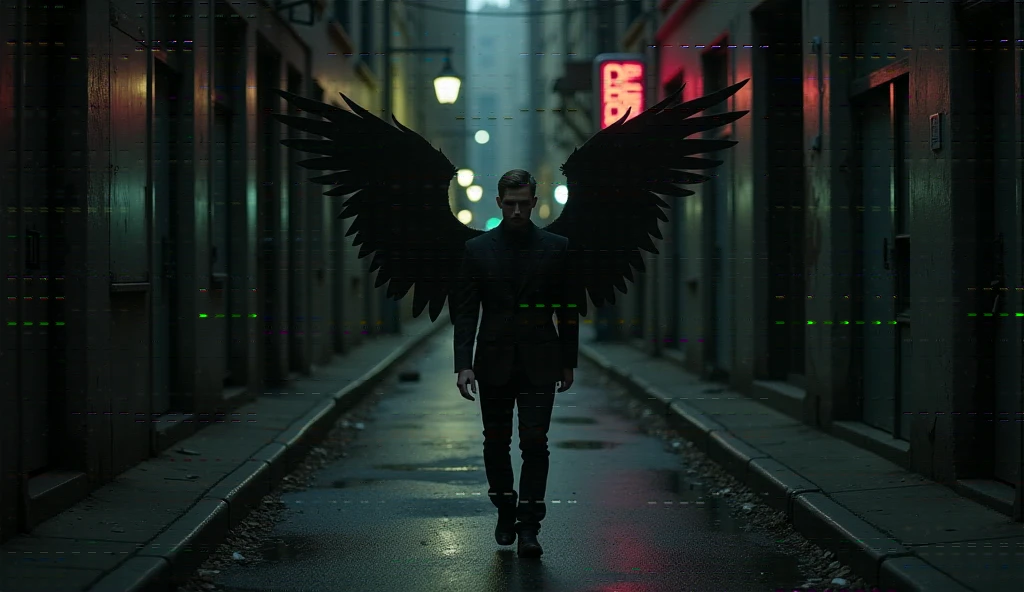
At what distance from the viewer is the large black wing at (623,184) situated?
6.16 metres


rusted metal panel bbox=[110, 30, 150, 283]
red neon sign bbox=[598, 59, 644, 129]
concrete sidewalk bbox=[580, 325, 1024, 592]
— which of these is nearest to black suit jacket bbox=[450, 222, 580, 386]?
concrete sidewalk bbox=[580, 325, 1024, 592]

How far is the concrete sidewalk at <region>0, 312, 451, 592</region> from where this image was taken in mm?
4957

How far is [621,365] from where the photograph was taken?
16.7m

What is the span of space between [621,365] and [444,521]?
1010 centimetres

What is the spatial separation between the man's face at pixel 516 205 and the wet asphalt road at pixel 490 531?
5.07 feet

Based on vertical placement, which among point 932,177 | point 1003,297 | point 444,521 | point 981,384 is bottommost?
point 444,521

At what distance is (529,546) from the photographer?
5.86m

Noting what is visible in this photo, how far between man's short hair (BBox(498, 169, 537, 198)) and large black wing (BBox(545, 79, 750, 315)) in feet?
1.09

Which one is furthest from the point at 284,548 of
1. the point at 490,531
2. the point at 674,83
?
the point at 674,83

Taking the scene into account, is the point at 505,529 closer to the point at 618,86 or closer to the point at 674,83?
the point at 674,83

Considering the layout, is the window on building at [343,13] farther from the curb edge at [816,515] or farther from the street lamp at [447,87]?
the curb edge at [816,515]

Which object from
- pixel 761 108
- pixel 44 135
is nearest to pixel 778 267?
pixel 761 108

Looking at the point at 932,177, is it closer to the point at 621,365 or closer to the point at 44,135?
the point at 44,135

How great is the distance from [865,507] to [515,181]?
7.79ft
